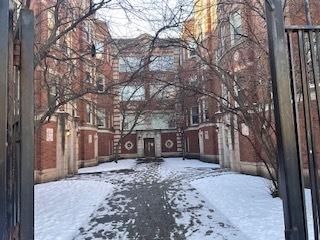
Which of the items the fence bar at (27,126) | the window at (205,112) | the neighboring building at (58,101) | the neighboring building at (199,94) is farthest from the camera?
the window at (205,112)

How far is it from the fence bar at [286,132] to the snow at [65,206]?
5786mm

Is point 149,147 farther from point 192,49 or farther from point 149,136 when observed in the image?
point 192,49

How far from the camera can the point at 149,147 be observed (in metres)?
41.5

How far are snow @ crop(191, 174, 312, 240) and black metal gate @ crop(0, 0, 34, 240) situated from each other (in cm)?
551

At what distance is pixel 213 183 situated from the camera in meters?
15.1

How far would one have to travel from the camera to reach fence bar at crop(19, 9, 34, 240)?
2.19 metres

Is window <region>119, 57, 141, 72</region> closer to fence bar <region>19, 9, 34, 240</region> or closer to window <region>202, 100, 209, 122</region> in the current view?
fence bar <region>19, 9, 34, 240</region>

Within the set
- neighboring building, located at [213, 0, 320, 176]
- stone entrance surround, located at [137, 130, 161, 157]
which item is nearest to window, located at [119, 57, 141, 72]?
neighboring building, located at [213, 0, 320, 176]

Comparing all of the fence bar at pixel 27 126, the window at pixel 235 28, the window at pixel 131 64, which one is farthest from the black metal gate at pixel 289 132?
the window at pixel 131 64

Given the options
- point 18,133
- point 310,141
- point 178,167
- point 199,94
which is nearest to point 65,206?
point 199,94

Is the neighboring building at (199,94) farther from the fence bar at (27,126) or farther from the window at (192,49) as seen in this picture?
the fence bar at (27,126)

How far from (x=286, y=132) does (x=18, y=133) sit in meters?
1.88

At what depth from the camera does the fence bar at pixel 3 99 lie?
2.08 metres

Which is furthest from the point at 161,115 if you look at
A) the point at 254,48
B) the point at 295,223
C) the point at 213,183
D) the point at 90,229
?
the point at 295,223
